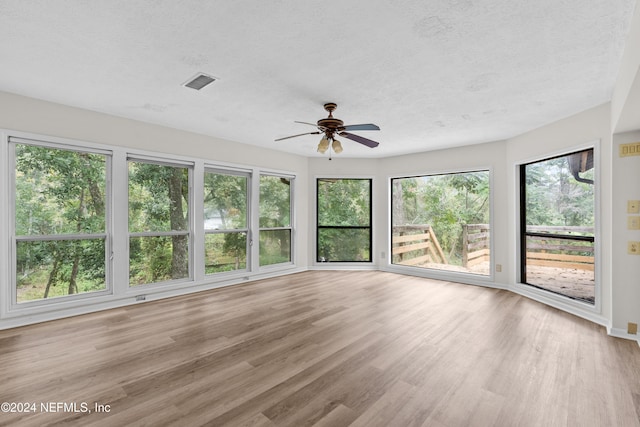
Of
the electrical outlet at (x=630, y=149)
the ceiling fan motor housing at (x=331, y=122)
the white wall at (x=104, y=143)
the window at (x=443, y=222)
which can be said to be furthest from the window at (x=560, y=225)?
the white wall at (x=104, y=143)

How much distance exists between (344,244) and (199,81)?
4.60 m

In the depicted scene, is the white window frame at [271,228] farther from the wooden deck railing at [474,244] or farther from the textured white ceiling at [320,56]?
the wooden deck railing at [474,244]

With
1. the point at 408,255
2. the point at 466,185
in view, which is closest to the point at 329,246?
the point at 408,255

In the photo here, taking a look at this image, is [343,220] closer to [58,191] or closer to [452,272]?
[452,272]

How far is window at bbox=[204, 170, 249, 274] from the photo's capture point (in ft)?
16.4

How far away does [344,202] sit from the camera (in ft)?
21.8

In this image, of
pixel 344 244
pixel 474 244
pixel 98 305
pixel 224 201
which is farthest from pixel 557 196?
pixel 98 305

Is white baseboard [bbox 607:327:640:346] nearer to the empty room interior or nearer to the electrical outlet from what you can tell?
the empty room interior

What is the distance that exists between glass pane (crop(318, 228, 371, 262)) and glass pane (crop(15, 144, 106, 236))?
13.3 ft

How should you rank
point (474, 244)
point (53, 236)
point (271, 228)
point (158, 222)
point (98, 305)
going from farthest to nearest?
point (271, 228) < point (474, 244) < point (158, 222) < point (98, 305) < point (53, 236)

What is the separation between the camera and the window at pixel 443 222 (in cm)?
569

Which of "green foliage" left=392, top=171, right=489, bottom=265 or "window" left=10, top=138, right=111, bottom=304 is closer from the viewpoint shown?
"window" left=10, top=138, right=111, bottom=304

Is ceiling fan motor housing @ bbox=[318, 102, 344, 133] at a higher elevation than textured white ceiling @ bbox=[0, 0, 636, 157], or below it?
below

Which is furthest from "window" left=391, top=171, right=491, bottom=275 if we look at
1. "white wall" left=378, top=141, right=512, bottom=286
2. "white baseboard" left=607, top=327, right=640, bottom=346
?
"white baseboard" left=607, top=327, right=640, bottom=346
